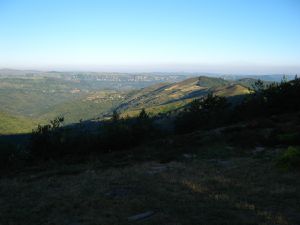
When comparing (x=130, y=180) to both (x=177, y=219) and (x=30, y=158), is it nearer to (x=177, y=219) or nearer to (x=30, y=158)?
(x=177, y=219)

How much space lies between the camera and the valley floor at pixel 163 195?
13.0m

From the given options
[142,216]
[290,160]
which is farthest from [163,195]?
[290,160]

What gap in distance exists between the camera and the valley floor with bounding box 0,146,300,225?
13023 mm

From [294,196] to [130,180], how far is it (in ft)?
29.0

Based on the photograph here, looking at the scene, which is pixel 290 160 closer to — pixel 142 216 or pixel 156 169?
pixel 156 169

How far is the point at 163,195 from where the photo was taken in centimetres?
1623

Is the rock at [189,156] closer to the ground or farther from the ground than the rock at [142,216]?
closer to the ground

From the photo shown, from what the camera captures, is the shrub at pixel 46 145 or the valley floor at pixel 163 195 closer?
the valley floor at pixel 163 195

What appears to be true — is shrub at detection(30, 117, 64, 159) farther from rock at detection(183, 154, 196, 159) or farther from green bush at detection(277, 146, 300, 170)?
green bush at detection(277, 146, 300, 170)

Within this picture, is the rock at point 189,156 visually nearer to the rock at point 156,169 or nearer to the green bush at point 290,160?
the rock at point 156,169

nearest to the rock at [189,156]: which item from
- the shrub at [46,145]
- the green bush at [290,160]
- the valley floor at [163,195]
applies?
the valley floor at [163,195]

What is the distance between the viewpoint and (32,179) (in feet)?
81.4

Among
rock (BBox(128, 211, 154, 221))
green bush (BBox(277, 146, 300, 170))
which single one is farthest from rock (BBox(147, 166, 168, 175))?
rock (BBox(128, 211, 154, 221))

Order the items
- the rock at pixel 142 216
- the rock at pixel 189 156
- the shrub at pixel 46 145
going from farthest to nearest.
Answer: the shrub at pixel 46 145 < the rock at pixel 189 156 < the rock at pixel 142 216
